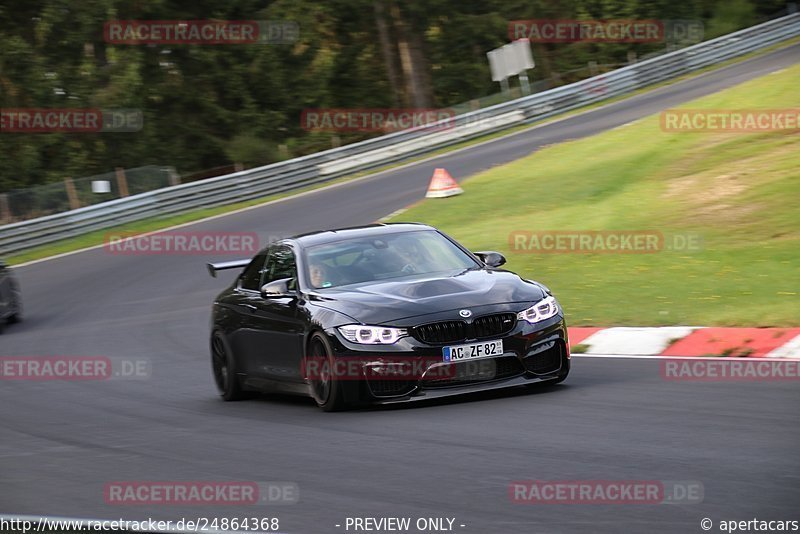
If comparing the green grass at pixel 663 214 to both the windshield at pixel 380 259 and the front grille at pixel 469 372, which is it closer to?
the windshield at pixel 380 259

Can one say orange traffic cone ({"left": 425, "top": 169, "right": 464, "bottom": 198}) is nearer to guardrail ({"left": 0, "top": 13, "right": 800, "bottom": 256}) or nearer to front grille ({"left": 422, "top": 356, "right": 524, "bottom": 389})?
guardrail ({"left": 0, "top": 13, "right": 800, "bottom": 256})

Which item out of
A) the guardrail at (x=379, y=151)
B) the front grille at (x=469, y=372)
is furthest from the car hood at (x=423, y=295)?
→ the guardrail at (x=379, y=151)

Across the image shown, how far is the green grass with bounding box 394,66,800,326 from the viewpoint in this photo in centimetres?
1395

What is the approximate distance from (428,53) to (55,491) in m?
48.2

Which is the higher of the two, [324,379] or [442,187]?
[324,379]

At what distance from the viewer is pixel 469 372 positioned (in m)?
9.13

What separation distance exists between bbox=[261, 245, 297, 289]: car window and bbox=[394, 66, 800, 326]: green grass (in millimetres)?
4154

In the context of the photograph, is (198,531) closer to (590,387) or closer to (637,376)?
(590,387)

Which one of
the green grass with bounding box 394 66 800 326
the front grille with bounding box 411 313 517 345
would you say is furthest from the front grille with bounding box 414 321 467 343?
the green grass with bounding box 394 66 800 326

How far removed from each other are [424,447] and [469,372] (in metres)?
1.56

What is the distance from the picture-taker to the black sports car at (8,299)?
1906 centimetres

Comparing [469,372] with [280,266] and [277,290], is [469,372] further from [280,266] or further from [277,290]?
[280,266]

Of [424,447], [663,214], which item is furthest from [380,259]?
[663,214]

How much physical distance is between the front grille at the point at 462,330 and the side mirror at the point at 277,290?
59.6 inches
